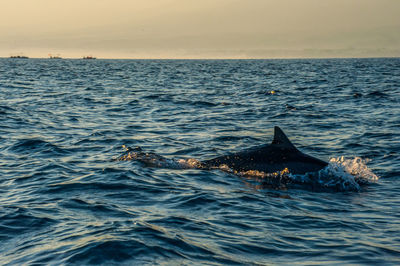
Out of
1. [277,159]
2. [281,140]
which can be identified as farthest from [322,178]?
[281,140]

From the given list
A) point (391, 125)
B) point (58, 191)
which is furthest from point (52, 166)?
point (391, 125)

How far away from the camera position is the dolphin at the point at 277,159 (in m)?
10.9

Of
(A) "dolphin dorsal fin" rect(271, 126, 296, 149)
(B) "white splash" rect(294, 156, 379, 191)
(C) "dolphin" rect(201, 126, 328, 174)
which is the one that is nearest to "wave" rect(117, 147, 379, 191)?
(B) "white splash" rect(294, 156, 379, 191)

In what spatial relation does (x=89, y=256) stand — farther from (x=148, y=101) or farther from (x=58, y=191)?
(x=148, y=101)

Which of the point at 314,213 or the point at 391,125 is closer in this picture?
the point at 314,213

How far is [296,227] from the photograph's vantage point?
7.52 m

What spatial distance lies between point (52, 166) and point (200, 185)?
409 centimetres

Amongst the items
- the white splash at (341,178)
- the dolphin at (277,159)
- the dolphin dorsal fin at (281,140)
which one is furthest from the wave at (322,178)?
the dolphin dorsal fin at (281,140)

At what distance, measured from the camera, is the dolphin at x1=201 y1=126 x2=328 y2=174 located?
10914mm

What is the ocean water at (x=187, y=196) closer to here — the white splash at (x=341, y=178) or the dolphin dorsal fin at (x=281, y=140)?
the white splash at (x=341, y=178)

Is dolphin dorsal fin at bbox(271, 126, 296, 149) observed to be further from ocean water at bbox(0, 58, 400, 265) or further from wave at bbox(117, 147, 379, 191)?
ocean water at bbox(0, 58, 400, 265)

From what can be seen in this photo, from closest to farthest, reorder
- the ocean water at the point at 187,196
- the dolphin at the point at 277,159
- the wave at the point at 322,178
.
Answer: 1. the ocean water at the point at 187,196
2. the wave at the point at 322,178
3. the dolphin at the point at 277,159

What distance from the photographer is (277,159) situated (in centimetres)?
1113

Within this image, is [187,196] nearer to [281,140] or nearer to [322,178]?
[281,140]
